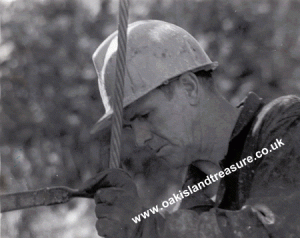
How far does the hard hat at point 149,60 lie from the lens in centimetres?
152

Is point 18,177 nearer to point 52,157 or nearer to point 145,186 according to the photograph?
point 52,157

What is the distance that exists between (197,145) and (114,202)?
31 cm

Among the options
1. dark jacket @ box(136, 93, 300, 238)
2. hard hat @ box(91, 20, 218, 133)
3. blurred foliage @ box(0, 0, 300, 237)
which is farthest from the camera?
blurred foliage @ box(0, 0, 300, 237)

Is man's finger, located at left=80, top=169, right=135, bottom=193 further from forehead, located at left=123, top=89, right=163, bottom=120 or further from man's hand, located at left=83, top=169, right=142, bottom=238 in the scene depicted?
forehead, located at left=123, top=89, right=163, bottom=120

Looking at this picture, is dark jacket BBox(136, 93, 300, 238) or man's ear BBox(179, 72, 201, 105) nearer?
dark jacket BBox(136, 93, 300, 238)

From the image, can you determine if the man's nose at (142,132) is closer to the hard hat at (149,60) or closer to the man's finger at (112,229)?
the hard hat at (149,60)

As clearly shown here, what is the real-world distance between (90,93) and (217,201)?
477 centimetres

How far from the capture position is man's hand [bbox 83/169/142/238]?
1328 millimetres

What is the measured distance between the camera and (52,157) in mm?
5977

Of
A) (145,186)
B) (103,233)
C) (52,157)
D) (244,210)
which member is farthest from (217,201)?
(52,157)

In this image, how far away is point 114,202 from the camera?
1.34 meters

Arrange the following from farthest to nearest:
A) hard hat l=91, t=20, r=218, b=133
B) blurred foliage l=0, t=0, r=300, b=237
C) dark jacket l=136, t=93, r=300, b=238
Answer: blurred foliage l=0, t=0, r=300, b=237 → hard hat l=91, t=20, r=218, b=133 → dark jacket l=136, t=93, r=300, b=238

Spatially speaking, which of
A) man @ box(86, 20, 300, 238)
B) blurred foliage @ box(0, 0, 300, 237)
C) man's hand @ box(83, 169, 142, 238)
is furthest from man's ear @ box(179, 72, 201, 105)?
blurred foliage @ box(0, 0, 300, 237)

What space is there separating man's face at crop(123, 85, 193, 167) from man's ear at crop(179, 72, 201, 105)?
2 centimetres
